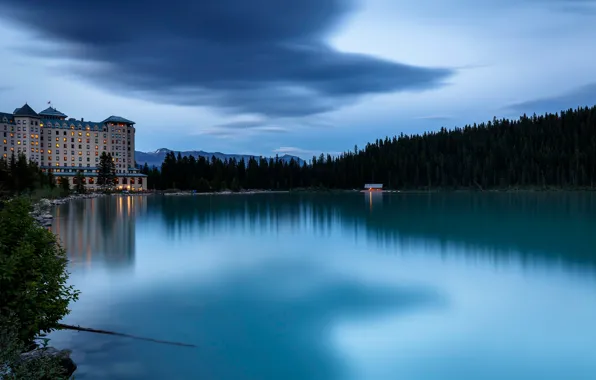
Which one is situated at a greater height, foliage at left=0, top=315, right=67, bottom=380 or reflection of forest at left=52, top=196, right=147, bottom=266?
foliage at left=0, top=315, right=67, bottom=380

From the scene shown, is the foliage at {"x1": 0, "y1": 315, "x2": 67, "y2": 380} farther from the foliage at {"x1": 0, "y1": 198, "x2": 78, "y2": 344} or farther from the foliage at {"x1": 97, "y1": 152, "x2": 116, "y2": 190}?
the foliage at {"x1": 97, "y1": 152, "x2": 116, "y2": 190}

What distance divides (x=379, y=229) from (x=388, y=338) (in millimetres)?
30089

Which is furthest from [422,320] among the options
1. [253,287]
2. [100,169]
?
[100,169]

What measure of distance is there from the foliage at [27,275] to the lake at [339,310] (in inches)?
60.6

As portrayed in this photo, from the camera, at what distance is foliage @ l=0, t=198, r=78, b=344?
9.90 m

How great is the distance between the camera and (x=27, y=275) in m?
10.5

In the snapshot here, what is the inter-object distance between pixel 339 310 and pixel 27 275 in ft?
32.2

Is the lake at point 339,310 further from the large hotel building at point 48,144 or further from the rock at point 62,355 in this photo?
the large hotel building at point 48,144

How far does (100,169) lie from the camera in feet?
538

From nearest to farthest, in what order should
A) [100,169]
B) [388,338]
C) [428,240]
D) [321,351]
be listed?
[321,351] → [388,338] → [428,240] → [100,169]

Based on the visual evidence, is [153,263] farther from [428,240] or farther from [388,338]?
[428,240]

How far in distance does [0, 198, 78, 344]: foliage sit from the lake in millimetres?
1540

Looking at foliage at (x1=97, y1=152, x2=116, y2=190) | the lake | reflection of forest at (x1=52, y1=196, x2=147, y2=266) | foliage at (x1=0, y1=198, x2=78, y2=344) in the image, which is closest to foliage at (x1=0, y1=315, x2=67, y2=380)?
foliage at (x1=0, y1=198, x2=78, y2=344)

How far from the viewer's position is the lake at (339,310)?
37.4 feet
